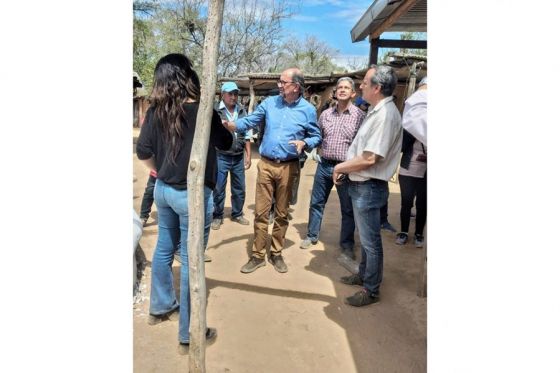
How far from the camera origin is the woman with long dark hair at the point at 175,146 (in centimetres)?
238

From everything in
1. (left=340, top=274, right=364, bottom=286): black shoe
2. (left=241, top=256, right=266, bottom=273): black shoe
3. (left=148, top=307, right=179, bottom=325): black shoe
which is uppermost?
(left=241, top=256, right=266, bottom=273): black shoe

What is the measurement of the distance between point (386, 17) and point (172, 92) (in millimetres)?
2847

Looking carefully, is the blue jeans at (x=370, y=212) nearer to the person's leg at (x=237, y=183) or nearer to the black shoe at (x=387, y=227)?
the black shoe at (x=387, y=227)

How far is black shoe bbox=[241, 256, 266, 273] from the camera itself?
3975 mm

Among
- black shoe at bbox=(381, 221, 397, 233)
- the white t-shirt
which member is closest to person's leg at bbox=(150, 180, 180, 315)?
the white t-shirt

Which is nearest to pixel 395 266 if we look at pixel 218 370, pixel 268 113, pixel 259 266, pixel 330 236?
pixel 330 236

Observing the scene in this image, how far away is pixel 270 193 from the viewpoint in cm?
394

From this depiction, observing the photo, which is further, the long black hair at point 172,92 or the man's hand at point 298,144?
the man's hand at point 298,144

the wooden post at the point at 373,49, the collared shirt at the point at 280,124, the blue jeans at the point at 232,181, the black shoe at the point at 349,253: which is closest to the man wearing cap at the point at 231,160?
the blue jeans at the point at 232,181

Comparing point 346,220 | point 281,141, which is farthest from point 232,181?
point 281,141

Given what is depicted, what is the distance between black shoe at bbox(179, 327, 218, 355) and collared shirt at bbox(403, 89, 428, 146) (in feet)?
6.86

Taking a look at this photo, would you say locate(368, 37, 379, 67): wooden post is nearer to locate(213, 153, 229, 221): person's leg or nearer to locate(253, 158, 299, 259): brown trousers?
locate(213, 153, 229, 221): person's leg

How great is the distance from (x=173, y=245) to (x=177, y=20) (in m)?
22.2

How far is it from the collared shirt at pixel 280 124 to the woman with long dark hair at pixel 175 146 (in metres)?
1.25
